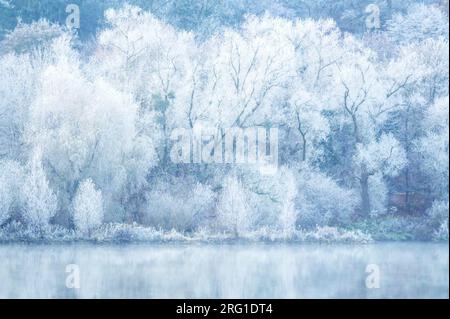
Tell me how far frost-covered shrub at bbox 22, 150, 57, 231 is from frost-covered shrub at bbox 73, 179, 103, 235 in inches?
31.0

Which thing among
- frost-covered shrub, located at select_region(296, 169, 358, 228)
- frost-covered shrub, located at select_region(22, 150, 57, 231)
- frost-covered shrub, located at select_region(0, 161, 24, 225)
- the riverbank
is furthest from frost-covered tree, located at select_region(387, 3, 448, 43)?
frost-covered shrub, located at select_region(0, 161, 24, 225)

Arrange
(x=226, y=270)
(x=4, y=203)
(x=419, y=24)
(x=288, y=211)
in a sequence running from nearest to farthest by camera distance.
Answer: (x=226, y=270), (x=4, y=203), (x=288, y=211), (x=419, y=24)

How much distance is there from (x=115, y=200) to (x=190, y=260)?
5196 millimetres

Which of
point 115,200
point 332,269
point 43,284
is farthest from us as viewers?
point 115,200

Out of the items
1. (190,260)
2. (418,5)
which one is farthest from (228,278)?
(418,5)

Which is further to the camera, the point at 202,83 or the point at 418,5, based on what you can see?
the point at 418,5

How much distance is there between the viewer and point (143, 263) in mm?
20547

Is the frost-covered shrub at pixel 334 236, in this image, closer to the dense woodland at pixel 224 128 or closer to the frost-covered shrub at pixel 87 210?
the dense woodland at pixel 224 128

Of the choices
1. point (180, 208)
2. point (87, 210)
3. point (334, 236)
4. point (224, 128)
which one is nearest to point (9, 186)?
point (87, 210)

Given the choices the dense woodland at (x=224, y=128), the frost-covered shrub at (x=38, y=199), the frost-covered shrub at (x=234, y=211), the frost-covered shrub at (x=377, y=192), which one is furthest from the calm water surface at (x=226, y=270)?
the frost-covered shrub at (x=377, y=192)

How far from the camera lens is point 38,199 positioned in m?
23.8

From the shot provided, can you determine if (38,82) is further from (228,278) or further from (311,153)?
(228,278)

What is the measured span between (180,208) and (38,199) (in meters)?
4.48

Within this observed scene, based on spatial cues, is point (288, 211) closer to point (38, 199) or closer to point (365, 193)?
point (365, 193)
